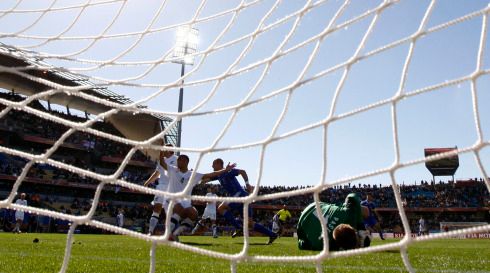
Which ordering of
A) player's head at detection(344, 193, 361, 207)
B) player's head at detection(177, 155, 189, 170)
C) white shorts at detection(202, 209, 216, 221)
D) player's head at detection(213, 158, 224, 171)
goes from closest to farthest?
player's head at detection(344, 193, 361, 207) < player's head at detection(177, 155, 189, 170) < player's head at detection(213, 158, 224, 171) < white shorts at detection(202, 209, 216, 221)

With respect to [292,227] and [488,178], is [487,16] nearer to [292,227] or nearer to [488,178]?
[488,178]

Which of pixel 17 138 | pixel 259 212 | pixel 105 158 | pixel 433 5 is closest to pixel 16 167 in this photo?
pixel 17 138

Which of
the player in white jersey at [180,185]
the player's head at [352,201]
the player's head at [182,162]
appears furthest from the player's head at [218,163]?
the player's head at [352,201]

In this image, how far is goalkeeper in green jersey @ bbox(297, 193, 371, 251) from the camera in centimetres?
388

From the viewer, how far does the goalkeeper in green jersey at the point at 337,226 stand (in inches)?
153

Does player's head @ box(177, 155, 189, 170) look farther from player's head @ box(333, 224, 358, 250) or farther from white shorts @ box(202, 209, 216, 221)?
white shorts @ box(202, 209, 216, 221)

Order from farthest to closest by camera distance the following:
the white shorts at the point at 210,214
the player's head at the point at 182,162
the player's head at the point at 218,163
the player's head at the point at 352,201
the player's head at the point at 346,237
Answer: the white shorts at the point at 210,214, the player's head at the point at 218,163, the player's head at the point at 182,162, the player's head at the point at 352,201, the player's head at the point at 346,237

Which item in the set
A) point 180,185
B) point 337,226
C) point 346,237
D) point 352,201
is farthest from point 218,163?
point 346,237

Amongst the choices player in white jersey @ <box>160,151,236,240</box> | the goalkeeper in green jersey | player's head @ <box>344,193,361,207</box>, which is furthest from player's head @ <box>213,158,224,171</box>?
player's head @ <box>344,193,361,207</box>

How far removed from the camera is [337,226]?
4137 millimetres

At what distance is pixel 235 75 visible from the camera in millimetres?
3062

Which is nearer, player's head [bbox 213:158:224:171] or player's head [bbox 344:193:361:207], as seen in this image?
player's head [bbox 344:193:361:207]

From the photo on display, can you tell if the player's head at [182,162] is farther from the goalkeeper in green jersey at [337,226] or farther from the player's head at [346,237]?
the player's head at [346,237]

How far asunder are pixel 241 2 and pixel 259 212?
→ 104 feet
